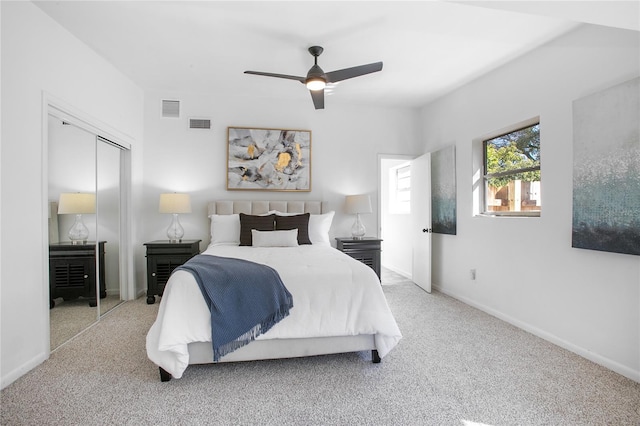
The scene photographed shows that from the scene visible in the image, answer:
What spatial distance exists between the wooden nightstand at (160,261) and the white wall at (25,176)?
Result: 1.44 meters

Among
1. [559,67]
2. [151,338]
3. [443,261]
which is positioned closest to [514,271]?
[443,261]

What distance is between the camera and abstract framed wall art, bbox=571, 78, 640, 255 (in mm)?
2232

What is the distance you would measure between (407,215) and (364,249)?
172cm

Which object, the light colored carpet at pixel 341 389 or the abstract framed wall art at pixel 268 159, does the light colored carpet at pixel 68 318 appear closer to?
the light colored carpet at pixel 341 389

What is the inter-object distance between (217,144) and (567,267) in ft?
14.3

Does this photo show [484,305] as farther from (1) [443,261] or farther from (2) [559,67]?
(2) [559,67]

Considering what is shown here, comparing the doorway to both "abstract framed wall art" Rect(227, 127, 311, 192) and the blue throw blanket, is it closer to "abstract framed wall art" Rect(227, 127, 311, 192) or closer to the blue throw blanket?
"abstract framed wall art" Rect(227, 127, 311, 192)

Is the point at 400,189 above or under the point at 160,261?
above

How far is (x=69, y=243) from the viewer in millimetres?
2861

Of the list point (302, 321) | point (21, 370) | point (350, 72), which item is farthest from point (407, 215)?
point (21, 370)

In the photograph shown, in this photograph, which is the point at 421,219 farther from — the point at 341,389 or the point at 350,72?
the point at 341,389

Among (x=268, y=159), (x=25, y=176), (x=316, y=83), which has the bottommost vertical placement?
(x=25, y=176)

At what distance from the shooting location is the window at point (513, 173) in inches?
127

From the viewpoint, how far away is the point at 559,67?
2.84 metres
